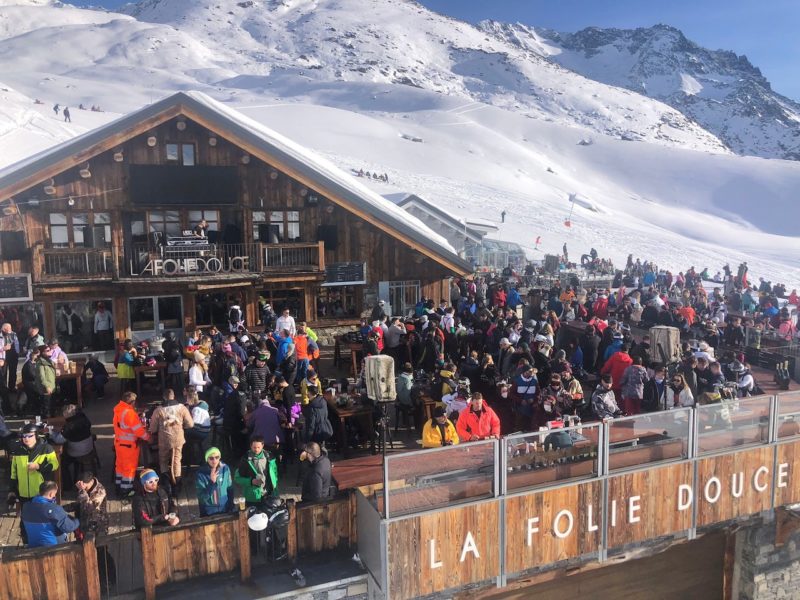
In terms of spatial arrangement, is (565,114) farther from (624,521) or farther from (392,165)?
(624,521)

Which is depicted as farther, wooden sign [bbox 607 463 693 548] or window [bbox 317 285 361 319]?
window [bbox 317 285 361 319]

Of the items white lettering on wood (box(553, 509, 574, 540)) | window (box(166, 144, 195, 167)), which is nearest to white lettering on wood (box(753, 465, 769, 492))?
white lettering on wood (box(553, 509, 574, 540))

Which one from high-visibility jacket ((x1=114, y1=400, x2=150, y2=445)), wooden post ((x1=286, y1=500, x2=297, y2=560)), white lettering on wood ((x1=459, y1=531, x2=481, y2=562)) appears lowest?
white lettering on wood ((x1=459, y1=531, x2=481, y2=562))

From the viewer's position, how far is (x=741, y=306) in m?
25.4

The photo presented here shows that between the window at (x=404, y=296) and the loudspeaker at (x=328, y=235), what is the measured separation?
2.34 m

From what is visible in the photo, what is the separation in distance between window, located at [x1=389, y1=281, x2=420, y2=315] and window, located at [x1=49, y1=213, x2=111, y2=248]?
26.8 feet

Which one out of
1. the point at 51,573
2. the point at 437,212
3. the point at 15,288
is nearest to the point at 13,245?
the point at 15,288

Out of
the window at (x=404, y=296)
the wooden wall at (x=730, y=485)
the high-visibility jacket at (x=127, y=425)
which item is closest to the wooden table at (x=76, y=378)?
the high-visibility jacket at (x=127, y=425)

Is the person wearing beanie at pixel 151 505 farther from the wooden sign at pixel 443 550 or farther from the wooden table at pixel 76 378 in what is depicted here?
the wooden table at pixel 76 378

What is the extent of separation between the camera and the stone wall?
1095cm

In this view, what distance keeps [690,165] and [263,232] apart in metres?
85.2

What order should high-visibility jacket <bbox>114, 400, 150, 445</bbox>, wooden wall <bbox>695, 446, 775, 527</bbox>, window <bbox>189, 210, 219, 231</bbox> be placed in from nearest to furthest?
high-visibility jacket <bbox>114, 400, 150, 445</bbox>, wooden wall <bbox>695, 446, 775, 527</bbox>, window <bbox>189, 210, 219, 231</bbox>

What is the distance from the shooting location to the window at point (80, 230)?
→ 1789 cm

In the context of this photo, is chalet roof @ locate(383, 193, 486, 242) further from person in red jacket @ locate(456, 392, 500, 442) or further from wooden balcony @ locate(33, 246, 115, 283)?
person in red jacket @ locate(456, 392, 500, 442)
